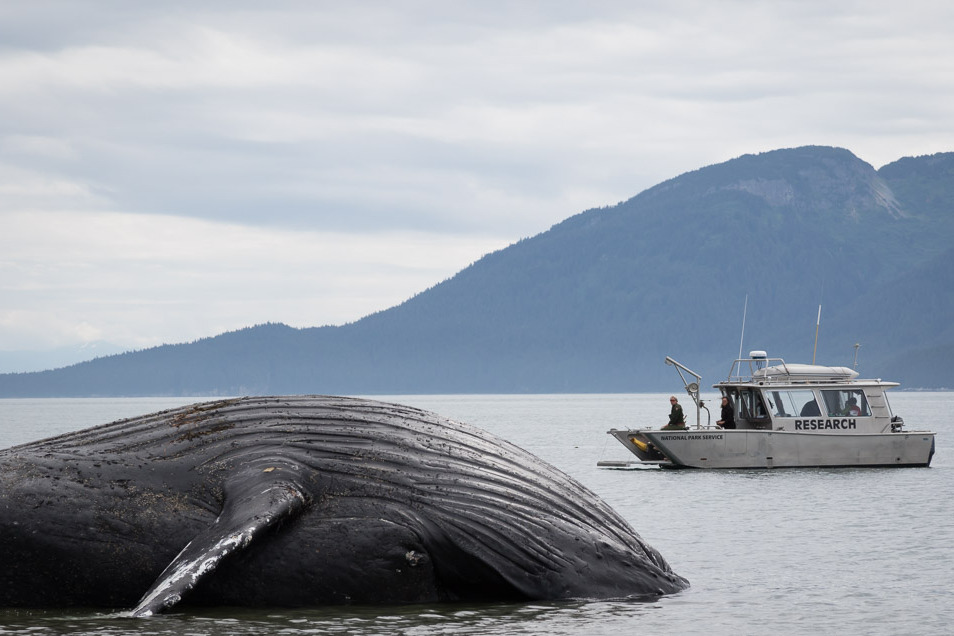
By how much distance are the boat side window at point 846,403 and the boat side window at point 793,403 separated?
45cm

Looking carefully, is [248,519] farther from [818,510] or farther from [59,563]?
[818,510]

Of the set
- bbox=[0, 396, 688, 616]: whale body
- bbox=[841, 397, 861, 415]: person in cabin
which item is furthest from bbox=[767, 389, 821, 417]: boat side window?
bbox=[0, 396, 688, 616]: whale body

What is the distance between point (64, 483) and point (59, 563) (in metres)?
0.58

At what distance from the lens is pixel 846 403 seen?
136ft

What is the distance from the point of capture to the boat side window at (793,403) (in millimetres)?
41062

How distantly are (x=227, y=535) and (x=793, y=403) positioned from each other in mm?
35009

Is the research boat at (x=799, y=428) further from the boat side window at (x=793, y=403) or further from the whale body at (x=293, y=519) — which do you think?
the whale body at (x=293, y=519)

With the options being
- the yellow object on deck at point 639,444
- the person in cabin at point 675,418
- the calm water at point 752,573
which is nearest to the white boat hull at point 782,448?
the calm water at point 752,573

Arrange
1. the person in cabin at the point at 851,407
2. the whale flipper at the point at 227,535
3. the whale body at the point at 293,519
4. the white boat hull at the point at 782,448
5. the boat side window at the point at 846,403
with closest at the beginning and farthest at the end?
the whale flipper at the point at 227,535, the whale body at the point at 293,519, the white boat hull at the point at 782,448, the boat side window at the point at 846,403, the person in cabin at the point at 851,407

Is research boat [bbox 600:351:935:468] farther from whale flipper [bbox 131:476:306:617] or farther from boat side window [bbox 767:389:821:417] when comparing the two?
whale flipper [bbox 131:476:306:617]

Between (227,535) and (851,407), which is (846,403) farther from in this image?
(227,535)

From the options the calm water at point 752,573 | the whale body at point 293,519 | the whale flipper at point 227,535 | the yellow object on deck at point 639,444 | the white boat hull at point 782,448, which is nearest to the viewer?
the whale flipper at point 227,535

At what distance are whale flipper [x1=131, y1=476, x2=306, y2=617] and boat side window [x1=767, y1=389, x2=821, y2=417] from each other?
3391 centimetres

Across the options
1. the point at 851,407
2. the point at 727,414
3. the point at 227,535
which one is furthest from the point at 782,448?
the point at 227,535
